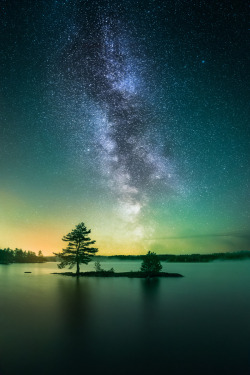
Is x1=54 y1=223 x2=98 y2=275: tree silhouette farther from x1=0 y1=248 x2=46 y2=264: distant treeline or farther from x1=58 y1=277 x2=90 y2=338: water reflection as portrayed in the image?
x1=0 y1=248 x2=46 y2=264: distant treeline

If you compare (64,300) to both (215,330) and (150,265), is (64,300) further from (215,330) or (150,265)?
(150,265)

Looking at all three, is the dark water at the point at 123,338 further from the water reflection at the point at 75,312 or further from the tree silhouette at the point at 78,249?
the tree silhouette at the point at 78,249

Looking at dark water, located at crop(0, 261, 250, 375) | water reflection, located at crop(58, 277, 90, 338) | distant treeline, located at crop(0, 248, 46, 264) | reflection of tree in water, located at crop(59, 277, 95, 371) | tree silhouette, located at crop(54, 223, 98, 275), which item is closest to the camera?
dark water, located at crop(0, 261, 250, 375)

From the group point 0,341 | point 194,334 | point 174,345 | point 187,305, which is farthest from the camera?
point 187,305

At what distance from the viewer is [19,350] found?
1253 centimetres

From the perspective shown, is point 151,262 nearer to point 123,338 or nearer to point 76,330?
point 76,330

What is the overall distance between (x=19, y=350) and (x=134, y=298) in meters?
18.1

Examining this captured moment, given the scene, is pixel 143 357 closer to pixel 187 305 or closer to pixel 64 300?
pixel 187 305

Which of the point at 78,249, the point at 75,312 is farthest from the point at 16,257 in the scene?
the point at 75,312

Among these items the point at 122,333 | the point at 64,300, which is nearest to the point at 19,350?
the point at 122,333

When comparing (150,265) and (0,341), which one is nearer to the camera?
(0,341)

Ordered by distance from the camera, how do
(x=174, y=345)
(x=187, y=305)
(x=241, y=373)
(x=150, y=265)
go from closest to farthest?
(x=241, y=373) → (x=174, y=345) → (x=187, y=305) → (x=150, y=265)

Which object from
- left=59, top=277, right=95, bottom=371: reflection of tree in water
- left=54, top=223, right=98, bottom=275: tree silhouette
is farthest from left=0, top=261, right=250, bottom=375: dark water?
left=54, top=223, right=98, bottom=275: tree silhouette

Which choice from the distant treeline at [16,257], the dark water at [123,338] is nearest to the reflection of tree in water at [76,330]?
the dark water at [123,338]
